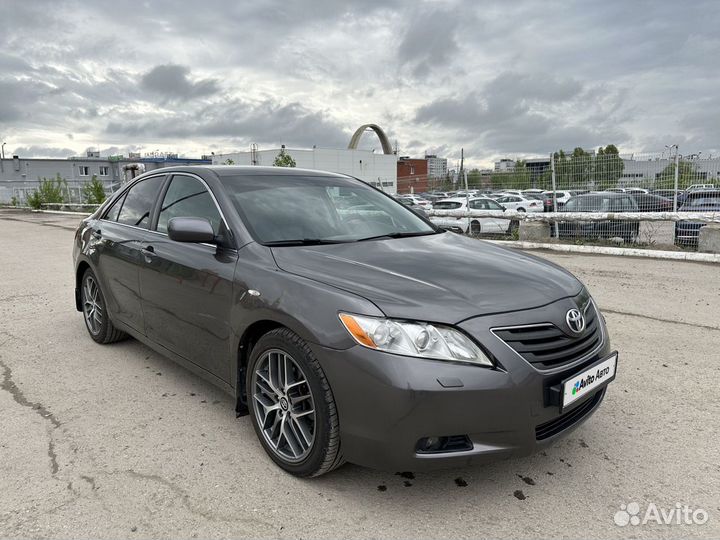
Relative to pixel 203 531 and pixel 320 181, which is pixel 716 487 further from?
pixel 320 181

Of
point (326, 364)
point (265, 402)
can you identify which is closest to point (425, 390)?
point (326, 364)

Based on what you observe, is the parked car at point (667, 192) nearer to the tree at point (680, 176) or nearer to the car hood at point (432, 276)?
the tree at point (680, 176)

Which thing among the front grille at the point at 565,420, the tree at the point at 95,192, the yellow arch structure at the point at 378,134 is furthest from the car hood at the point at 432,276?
the yellow arch structure at the point at 378,134

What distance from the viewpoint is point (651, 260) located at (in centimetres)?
999

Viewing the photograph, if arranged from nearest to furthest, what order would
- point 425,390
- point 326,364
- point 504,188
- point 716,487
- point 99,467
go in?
point 425,390
point 326,364
point 716,487
point 99,467
point 504,188

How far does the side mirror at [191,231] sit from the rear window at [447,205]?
584 inches

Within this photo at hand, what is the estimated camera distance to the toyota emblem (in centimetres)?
258

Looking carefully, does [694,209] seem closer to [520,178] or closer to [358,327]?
[520,178]

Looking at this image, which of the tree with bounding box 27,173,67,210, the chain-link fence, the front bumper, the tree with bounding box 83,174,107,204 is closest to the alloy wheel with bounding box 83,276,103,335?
the front bumper

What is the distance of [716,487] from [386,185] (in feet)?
74.8

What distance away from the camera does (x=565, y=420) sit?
2.57 m

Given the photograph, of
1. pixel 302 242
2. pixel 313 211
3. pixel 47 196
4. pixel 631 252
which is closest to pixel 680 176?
pixel 631 252

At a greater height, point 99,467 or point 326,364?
point 326,364

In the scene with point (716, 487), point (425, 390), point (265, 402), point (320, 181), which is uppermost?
point (320, 181)
